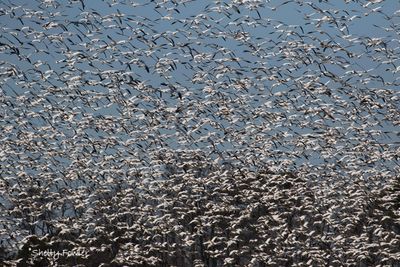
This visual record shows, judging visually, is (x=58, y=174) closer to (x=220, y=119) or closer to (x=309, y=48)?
(x=220, y=119)

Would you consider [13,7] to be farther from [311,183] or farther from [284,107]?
[311,183]

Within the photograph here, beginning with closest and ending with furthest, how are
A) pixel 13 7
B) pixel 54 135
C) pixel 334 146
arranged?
pixel 13 7, pixel 54 135, pixel 334 146

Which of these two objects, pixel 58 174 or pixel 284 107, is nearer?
pixel 284 107

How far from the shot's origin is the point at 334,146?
172 feet

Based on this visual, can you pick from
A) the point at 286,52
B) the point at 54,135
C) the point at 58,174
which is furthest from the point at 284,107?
the point at 58,174

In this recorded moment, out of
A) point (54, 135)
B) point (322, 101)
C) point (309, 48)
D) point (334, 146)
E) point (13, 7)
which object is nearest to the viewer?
point (13, 7)

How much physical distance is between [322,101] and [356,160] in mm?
7982

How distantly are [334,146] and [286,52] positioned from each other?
42.8 feet

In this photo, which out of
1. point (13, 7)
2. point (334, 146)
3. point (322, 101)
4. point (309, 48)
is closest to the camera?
point (13, 7)

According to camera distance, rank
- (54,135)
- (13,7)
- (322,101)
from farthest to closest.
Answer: (54,135)
(322,101)
(13,7)

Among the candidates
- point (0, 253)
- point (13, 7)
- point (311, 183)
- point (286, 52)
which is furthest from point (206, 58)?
point (0, 253)

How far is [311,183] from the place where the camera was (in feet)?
182

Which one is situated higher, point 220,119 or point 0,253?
point 220,119

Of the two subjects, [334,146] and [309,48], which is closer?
[309,48]
